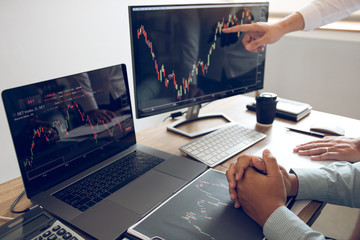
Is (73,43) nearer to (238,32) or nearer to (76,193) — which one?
(238,32)

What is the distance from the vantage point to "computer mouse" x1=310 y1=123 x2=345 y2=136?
3.96 ft

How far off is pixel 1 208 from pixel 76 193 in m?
0.19

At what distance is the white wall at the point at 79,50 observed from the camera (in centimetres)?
160

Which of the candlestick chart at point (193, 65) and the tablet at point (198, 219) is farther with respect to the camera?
the candlestick chart at point (193, 65)

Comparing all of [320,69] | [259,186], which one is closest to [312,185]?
[259,186]

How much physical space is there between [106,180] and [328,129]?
879mm

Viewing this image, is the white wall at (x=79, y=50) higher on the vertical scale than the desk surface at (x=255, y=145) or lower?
higher

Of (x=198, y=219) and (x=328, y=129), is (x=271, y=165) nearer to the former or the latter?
(x=198, y=219)

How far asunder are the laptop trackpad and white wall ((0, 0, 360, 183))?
3.74 ft

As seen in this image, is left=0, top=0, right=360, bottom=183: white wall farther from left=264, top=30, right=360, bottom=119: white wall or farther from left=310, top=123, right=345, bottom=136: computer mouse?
left=310, top=123, right=345, bottom=136: computer mouse

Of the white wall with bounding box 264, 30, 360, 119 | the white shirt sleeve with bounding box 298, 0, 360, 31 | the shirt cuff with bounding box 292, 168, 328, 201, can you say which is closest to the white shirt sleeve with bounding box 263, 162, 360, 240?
the shirt cuff with bounding box 292, 168, 328, 201

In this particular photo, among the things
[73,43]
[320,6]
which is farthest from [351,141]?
[73,43]

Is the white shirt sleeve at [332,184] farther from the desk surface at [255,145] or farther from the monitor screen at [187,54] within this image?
the monitor screen at [187,54]

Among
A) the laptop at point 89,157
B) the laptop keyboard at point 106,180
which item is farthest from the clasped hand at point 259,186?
the laptop keyboard at point 106,180
